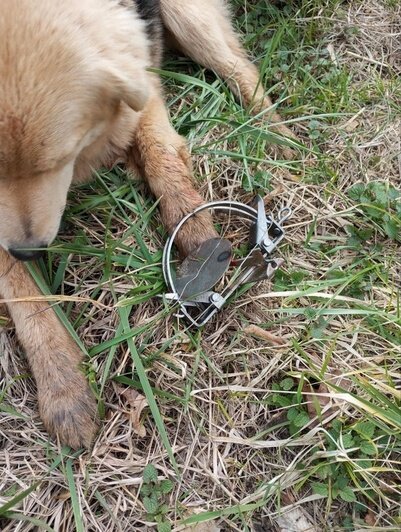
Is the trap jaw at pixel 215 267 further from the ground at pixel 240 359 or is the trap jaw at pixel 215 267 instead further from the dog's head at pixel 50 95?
the dog's head at pixel 50 95

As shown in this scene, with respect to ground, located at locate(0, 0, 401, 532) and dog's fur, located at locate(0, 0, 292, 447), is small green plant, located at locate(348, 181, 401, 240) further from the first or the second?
dog's fur, located at locate(0, 0, 292, 447)

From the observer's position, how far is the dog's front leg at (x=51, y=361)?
2.31m

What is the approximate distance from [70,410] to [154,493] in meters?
0.44

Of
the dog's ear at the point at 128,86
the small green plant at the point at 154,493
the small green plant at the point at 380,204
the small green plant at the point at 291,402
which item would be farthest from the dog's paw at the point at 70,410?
the small green plant at the point at 380,204

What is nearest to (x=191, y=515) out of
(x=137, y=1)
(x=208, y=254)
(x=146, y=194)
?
(x=208, y=254)

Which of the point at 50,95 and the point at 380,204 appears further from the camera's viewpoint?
the point at 380,204

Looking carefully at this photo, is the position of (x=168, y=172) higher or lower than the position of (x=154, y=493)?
higher

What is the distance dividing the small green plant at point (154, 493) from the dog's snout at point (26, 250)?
0.91 metres

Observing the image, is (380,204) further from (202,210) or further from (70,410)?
(70,410)

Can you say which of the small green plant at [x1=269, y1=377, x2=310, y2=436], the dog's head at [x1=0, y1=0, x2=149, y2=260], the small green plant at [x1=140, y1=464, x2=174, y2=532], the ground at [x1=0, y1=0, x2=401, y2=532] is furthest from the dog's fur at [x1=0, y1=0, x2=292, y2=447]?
the small green plant at [x1=269, y1=377, x2=310, y2=436]

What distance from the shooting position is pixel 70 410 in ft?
7.59

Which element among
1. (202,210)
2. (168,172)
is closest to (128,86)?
(168,172)

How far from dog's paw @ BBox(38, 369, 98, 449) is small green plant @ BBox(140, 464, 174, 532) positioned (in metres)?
0.26

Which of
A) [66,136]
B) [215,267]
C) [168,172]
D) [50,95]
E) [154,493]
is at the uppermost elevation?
[50,95]
